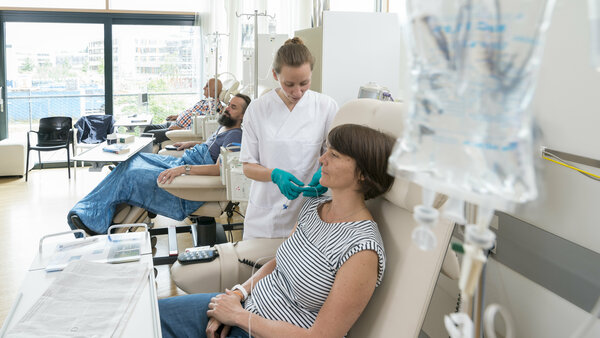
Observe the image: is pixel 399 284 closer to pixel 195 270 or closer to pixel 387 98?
pixel 195 270

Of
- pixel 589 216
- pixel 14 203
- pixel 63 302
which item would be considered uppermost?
pixel 589 216

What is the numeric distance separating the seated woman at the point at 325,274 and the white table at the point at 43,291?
25cm

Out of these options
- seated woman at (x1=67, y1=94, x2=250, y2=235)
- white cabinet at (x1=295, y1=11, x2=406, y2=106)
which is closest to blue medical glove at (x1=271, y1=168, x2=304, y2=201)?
white cabinet at (x1=295, y1=11, x2=406, y2=106)


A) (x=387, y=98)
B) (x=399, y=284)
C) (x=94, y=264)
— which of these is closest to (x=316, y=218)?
(x=399, y=284)

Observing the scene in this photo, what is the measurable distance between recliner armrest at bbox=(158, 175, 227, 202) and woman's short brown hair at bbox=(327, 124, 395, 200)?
1606 millimetres

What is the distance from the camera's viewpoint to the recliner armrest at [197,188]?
2.88 metres

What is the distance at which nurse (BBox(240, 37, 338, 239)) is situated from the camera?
206 cm

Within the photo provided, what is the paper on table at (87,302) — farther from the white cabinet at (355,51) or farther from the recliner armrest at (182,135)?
Result: the recliner armrest at (182,135)

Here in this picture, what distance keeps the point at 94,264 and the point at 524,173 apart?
1274mm

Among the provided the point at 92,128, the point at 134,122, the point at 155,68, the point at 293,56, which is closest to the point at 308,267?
the point at 293,56

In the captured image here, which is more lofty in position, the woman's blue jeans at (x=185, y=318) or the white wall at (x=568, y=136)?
the white wall at (x=568, y=136)

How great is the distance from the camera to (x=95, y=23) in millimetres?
6727

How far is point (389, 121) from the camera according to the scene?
4.72 feet

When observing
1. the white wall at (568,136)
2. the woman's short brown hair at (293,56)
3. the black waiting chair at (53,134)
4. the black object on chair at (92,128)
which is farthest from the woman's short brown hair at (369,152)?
the black object on chair at (92,128)
